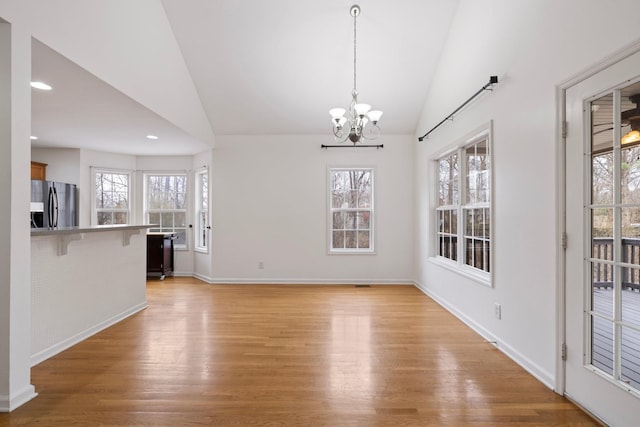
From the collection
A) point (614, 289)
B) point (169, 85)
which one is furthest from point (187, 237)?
point (614, 289)

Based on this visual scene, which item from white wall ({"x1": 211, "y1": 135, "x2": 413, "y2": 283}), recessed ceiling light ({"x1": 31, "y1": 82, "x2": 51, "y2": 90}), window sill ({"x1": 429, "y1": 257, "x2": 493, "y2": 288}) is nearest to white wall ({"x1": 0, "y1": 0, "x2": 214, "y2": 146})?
recessed ceiling light ({"x1": 31, "y1": 82, "x2": 51, "y2": 90})

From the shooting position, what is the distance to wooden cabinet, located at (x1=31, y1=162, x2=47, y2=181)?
17.9 ft

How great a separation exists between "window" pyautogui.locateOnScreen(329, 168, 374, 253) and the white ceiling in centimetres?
92

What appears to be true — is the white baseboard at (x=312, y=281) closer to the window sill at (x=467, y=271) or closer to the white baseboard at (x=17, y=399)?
the window sill at (x=467, y=271)

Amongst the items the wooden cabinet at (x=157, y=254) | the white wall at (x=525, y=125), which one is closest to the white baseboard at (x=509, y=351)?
the white wall at (x=525, y=125)

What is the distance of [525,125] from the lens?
8.63 ft

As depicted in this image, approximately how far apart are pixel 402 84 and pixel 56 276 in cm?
462

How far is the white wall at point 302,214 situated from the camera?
5824 millimetres

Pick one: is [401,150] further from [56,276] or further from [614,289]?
[56,276]

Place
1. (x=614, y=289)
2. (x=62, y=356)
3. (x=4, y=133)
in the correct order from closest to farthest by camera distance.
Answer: (x=614, y=289)
(x=4, y=133)
(x=62, y=356)

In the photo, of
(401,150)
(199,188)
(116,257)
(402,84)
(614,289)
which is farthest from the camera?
(199,188)

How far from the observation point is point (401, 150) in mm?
5840

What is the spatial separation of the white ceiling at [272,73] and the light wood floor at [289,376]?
2.37 m

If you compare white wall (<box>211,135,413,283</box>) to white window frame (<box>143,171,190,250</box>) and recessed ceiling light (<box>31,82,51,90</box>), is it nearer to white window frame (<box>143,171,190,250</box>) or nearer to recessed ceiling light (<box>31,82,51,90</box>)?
white window frame (<box>143,171,190,250</box>)
